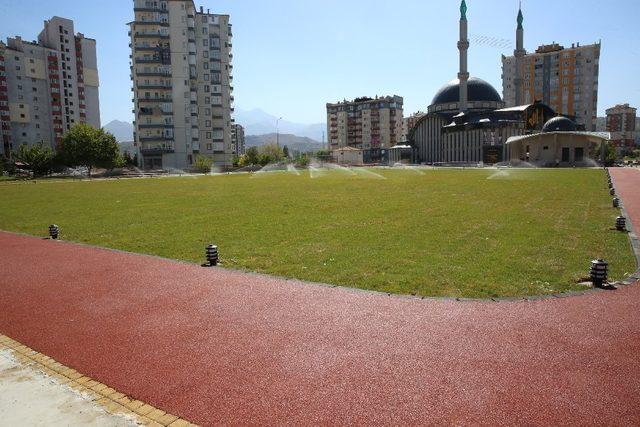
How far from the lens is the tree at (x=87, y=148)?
256 ft

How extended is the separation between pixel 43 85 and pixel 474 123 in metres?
107

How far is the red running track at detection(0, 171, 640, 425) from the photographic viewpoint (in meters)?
4.63

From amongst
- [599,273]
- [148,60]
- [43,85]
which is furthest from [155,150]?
[599,273]

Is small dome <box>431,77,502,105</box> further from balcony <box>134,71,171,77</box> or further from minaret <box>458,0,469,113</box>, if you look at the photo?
balcony <box>134,71,171,77</box>

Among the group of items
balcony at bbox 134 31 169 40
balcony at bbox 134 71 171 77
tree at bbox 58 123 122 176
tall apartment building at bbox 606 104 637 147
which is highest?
balcony at bbox 134 31 169 40

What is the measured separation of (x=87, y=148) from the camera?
257ft

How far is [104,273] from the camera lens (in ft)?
34.0

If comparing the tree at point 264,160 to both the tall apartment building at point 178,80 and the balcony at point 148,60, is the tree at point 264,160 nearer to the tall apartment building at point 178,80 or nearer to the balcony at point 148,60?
the tall apartment building at point 178,80

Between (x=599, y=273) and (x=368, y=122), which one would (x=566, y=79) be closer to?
(x=368, y=122)

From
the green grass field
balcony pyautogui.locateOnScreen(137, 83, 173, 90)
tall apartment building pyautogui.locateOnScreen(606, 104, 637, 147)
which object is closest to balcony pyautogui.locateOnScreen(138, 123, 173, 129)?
balcony pyautogui.locateOnScreen(137, 83, 173, 90)

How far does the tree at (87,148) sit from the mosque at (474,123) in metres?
75.6

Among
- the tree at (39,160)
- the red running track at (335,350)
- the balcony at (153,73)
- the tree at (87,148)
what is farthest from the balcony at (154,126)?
the red running track at (335,350)

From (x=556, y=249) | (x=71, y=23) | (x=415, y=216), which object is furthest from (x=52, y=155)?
(x=556, y=249)

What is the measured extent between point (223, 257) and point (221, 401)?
23.3ft
